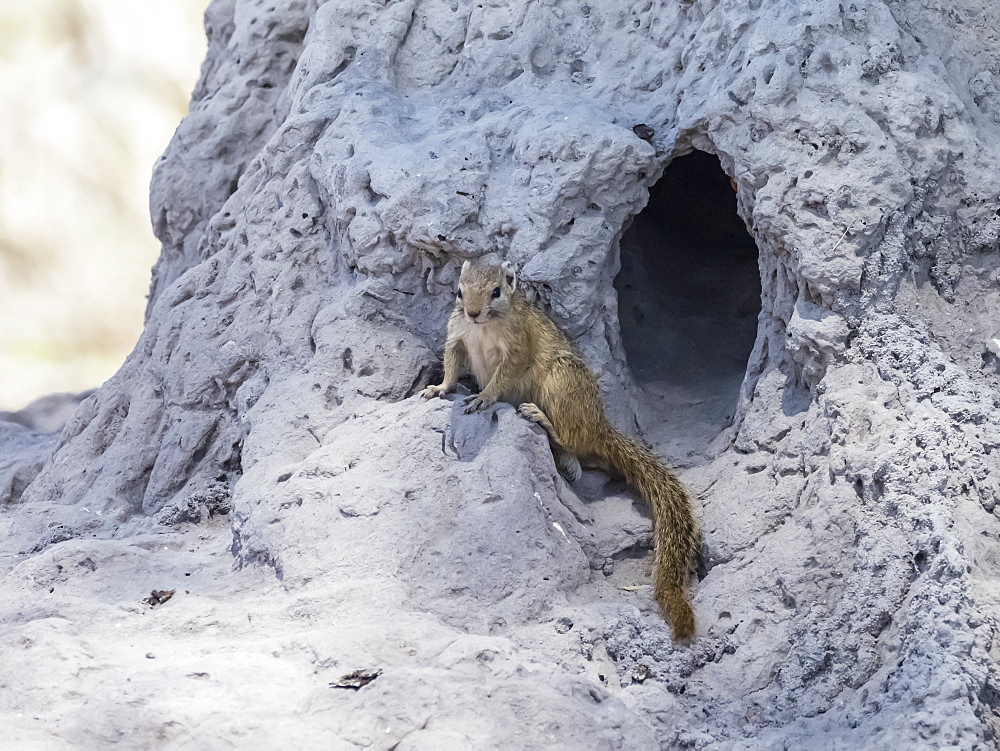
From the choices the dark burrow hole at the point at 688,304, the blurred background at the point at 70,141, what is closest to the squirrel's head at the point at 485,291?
the dark burrow hole at the point at 688,304

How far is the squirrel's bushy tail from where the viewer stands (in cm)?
328

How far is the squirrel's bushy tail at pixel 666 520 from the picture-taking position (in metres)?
3.28

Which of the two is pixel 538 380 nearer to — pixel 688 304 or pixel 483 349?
pixel 483 349

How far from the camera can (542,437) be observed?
374 centimetres

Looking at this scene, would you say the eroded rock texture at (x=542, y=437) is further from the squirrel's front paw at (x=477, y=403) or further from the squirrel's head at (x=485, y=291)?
the squirrel's head at (x=485, y=291)

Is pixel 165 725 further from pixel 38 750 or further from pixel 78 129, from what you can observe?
pixel 78 129

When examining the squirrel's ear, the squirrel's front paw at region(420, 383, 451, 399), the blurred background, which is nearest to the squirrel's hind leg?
the squirrel's front paw at region(420, 383, 451, 399)

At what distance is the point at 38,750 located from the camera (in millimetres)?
2354

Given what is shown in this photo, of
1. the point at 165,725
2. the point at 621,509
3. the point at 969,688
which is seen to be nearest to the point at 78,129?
the point at 621,509

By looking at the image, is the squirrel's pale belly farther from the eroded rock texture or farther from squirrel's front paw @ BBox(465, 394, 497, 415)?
the eroded rock texture

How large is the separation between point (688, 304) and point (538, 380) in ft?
6.07

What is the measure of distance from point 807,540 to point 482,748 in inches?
52.6

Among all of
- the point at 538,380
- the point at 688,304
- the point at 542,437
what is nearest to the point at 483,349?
the point at 538,380

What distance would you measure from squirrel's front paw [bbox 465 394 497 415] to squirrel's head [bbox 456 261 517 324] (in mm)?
294
